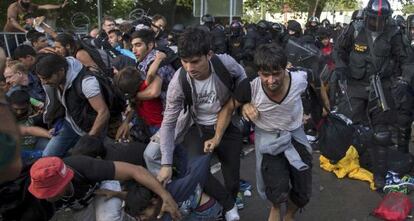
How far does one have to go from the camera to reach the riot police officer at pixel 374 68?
16.2 ft

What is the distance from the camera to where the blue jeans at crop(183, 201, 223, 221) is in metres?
3.53

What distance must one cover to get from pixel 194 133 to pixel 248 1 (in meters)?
26.2

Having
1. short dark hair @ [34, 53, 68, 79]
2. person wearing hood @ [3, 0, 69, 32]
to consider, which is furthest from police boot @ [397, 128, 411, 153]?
person wearing hood @ [3, 0, 69, 32]

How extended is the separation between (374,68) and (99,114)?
288 centimetres

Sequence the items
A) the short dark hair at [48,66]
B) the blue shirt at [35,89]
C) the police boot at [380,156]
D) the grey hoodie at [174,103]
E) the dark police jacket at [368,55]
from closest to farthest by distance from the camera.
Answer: the grey hoodie at [174,103]
the short dark hair at [48,66]
the police boot at [380,156]
the dark police jacket at [368,55]
the blue shirt at [35,89]

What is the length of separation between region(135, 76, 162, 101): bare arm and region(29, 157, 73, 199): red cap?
59.3 inches

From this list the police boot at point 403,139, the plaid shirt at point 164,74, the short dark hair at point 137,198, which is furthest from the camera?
the police boot at point 403,139

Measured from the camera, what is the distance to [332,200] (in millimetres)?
4793

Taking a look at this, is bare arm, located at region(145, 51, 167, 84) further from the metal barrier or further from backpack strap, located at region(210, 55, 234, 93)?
the metal barrier

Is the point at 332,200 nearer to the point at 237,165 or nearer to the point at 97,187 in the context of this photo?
the point at 237,165

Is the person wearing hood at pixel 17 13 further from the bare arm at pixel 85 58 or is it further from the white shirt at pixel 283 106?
the white shirt at pixel 283 106

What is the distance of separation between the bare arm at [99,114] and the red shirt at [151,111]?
0.31 metres

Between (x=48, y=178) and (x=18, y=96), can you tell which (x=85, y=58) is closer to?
(x=18, y=96)

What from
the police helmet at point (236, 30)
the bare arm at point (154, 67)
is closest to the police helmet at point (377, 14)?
the bare arm at point (154, 67)
